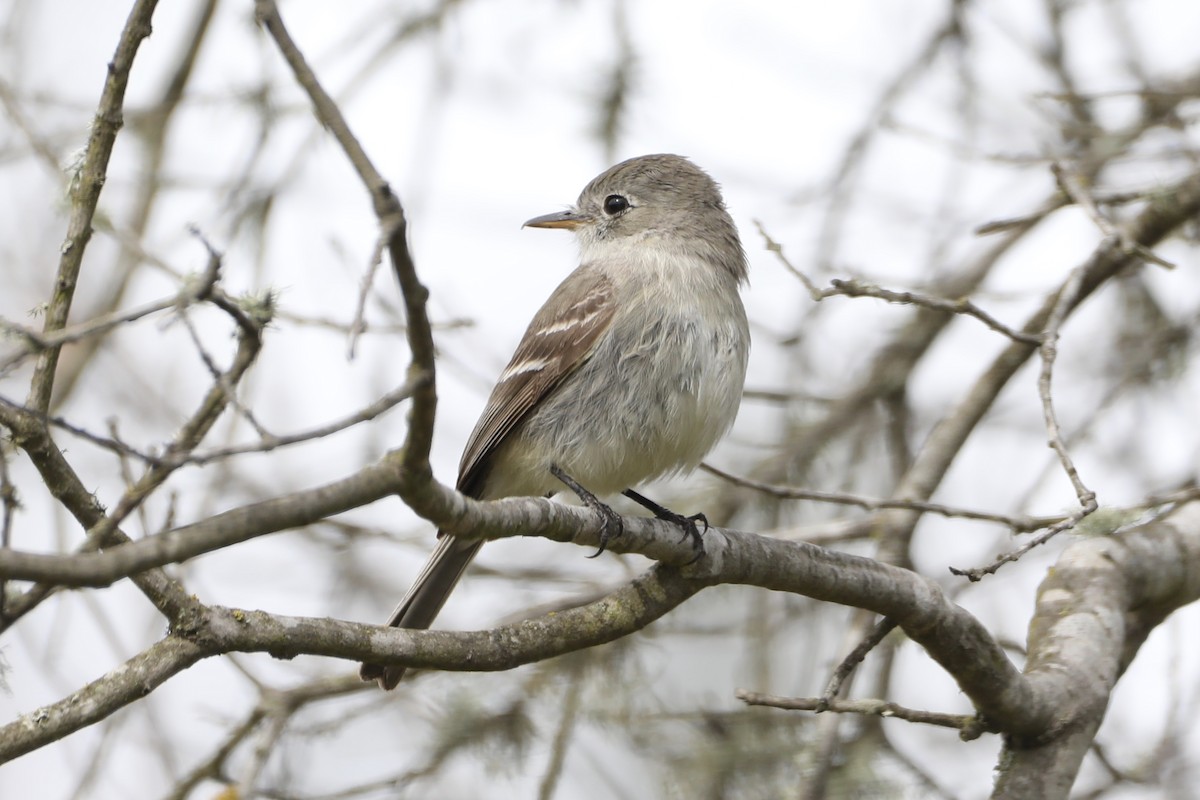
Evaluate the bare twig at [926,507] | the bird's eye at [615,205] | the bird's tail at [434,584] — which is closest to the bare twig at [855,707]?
the bare twig at [926,507]

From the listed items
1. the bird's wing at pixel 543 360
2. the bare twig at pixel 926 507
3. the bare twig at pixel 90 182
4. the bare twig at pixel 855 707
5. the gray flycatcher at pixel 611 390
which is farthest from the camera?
the bird's wing at pixel 543 360

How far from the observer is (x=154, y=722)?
5281 millimetres

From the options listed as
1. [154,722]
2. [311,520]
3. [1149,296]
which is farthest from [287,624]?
[1149,296]

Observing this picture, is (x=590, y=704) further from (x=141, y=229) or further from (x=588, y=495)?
(x=141, y=229)

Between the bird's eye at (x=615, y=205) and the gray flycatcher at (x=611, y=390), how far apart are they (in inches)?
22.4

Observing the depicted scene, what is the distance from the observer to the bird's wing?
4.59 m

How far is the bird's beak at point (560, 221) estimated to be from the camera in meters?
5.71

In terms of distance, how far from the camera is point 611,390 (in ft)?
14.6

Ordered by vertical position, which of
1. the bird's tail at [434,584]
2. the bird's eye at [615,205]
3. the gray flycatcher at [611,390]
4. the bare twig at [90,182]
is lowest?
the bare twig at [90,182]

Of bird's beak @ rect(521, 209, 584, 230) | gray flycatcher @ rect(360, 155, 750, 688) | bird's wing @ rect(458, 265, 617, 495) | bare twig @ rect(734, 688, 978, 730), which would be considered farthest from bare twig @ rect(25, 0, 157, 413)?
bird's beak @ rect(521, 209, 584, 230)

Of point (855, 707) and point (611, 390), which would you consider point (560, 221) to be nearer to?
point (611, 390)

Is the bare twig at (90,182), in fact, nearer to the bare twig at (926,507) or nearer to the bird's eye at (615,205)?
the bare twig at (926,507)

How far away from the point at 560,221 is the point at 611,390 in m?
1.50

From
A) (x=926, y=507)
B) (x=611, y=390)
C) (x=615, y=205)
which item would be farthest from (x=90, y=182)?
(x=615, y=205)
